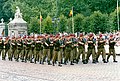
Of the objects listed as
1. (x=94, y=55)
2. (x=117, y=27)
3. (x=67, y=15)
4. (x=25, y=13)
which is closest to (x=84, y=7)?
(x=67, y=15)

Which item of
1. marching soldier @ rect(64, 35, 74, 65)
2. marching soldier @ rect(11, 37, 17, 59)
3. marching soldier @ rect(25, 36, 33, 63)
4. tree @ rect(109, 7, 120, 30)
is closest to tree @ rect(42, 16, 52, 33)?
tree @ rect(109, 7, 120, 30)

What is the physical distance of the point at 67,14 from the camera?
70.6 m

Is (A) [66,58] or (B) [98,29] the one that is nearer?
(A) [66,58]

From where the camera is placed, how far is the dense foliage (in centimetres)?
5728

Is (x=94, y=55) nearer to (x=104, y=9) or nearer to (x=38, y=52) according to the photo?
(x=38, y=52)

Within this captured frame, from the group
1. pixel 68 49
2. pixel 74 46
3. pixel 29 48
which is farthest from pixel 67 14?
pixel 68 49

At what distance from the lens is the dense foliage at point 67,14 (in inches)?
2255

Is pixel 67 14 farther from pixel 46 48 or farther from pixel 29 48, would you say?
pixel 46 48

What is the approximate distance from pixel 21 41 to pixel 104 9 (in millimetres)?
46820

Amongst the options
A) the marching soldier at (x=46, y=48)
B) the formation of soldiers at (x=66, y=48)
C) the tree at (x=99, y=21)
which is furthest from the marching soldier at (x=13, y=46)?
the tree at (x=99, y=21)

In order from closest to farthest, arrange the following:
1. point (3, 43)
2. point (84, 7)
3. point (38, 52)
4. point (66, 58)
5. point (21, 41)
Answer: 1. point (66, 58)
2. point (38, 52)
3. point (21, 41)
4. point (3, 43)
5. point (84, 7)

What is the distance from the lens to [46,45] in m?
22.2

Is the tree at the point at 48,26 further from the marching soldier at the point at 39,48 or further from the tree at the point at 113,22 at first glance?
the marching soldier at the point at 39,48

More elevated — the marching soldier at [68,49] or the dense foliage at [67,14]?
the dense foliage at [67,14]
